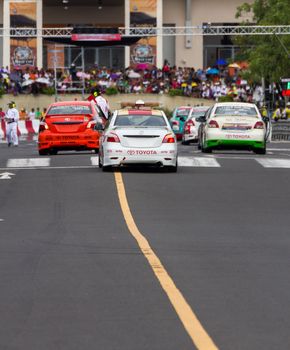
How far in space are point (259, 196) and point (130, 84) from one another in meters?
55.2

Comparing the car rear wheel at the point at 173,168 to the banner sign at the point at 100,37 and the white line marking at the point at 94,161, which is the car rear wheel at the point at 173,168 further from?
the banner sign at the point at 100,37

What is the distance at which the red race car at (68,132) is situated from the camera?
33500 millimetres

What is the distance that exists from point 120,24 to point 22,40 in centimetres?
789

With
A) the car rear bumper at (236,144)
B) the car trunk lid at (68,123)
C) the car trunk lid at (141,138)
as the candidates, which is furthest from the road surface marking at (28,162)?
the car rear bumper at (236,144)

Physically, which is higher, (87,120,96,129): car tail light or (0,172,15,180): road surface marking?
(87,120,96,129): car tail light

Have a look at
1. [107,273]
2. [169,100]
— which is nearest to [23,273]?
[107,273]

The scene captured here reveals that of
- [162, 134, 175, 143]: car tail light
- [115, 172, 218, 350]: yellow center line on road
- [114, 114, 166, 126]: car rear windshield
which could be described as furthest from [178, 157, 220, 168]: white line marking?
[115, 172, 218, 350]: yellow center line on road

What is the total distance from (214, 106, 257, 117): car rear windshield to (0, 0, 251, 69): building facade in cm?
4423

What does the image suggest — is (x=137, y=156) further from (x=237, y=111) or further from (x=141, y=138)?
(x=237, y=111)

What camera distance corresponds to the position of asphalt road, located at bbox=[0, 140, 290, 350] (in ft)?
30.9

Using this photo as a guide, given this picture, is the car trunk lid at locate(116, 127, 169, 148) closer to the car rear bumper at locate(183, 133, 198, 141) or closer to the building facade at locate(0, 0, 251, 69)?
A: the car rear bumper at locate(183, 133, 198, 141)

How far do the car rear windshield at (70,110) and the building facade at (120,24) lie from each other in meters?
43.7

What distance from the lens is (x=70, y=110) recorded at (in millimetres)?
34281

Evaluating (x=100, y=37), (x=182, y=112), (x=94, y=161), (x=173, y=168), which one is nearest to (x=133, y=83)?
(x=100, y=37)
